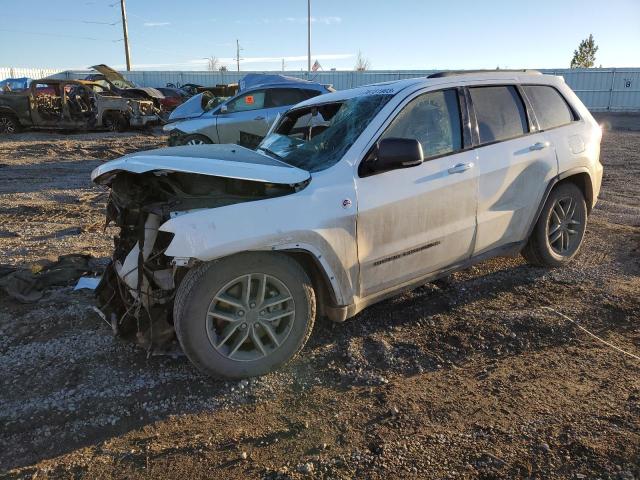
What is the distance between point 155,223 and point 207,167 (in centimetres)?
51

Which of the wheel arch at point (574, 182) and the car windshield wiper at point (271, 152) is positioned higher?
the car windshield wiper at point (271, 152)

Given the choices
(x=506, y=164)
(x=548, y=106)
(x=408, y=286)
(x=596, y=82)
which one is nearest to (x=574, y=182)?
(x=548, y=106)

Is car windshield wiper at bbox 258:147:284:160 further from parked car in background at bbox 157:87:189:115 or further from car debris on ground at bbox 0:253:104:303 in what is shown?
parked car in background at bbox 157:87:189:115

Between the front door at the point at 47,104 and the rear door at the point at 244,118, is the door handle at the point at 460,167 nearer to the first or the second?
the rear door at the point at 244,118

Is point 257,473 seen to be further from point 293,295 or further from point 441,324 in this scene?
point 441,324

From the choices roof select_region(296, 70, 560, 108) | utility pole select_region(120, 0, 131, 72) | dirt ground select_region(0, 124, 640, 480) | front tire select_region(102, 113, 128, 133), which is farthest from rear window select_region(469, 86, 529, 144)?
utility pole select_region(120, 0, 131, 72)

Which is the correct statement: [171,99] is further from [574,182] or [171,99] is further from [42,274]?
[574,182]

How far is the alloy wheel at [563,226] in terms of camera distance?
4777 mm

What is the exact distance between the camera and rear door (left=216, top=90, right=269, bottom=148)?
10.6 metres

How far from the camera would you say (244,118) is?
10734mm

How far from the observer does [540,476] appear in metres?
2.32

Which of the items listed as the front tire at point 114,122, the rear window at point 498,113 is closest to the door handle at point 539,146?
the rear window at point 498,113

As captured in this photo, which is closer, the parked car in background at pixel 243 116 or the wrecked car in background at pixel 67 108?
the parked car in background at pixel 243 116

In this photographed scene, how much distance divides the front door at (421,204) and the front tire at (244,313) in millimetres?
522
